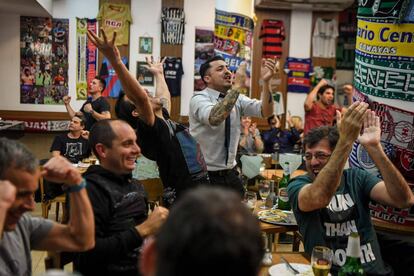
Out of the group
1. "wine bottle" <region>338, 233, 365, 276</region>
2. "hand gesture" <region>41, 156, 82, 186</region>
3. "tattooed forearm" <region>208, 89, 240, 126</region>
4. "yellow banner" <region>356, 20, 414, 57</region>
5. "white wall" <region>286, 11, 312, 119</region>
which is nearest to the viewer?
"hand gesture" <region>41, 156, 82, 186</region>

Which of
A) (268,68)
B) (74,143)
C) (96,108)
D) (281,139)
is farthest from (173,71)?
(268,68)

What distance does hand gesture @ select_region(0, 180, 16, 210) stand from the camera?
1538mm

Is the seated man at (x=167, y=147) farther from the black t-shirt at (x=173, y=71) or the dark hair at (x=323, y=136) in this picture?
the black t-shirt at (x=173, y=71)

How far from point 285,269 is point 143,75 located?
24.4 ft

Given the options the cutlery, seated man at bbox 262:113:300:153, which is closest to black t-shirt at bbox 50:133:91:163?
seated man at bbox 262:113:300:153

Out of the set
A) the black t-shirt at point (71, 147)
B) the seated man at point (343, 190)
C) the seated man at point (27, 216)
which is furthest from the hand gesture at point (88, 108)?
the seated man at point (27, 216)

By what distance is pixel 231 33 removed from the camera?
559 centimetres

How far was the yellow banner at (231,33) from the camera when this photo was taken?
18.3 ft

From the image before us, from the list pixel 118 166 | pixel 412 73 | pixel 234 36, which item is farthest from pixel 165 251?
pixel 234 36

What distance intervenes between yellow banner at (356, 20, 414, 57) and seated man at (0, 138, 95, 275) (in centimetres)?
189

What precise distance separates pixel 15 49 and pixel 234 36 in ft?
16.8

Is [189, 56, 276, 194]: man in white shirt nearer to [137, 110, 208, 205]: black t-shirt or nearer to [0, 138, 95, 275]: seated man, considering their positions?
[137, 110, 208, 205]: black t-shirt

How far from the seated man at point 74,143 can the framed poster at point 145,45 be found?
3.42m

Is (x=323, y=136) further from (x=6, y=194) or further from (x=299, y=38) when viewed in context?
(x=299, y=38)
